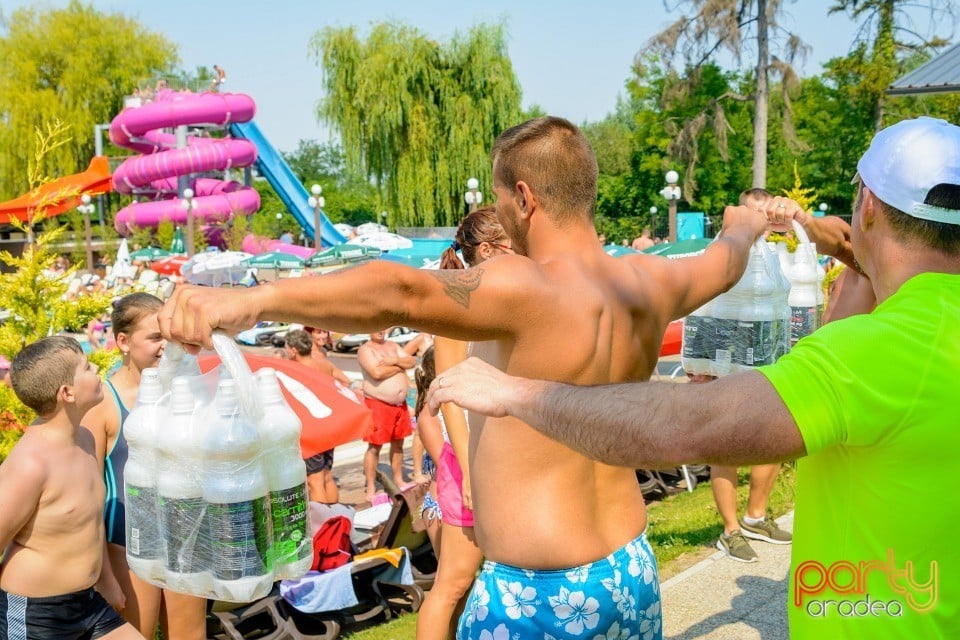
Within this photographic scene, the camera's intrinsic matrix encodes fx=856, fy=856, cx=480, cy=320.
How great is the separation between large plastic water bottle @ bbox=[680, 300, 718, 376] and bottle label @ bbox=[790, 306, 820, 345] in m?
0.86

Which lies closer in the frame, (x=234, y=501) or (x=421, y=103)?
(x=234, y=501)

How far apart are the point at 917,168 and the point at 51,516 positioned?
3.18 m

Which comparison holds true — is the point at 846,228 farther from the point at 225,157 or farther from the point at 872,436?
the point at 225,157

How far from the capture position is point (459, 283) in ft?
6.33

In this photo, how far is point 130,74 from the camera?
46625 mm

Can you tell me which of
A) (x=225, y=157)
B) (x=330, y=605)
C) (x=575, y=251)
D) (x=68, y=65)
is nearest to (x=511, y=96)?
(x=225, y=157)

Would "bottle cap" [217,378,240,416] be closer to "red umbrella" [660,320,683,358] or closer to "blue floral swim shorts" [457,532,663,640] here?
"blue floral swim shorts" [457,532,663,640]

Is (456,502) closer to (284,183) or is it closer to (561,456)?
(561,456)

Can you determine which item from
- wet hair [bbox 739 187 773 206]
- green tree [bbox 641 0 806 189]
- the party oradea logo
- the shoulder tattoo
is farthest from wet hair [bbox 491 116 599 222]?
green tree [bbox 641 0 806 189]

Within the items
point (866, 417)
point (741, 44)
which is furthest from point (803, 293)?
point (741, 44)

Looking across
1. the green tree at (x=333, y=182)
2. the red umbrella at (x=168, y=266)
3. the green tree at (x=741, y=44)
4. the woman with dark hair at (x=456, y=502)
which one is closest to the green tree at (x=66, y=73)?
the green tree at (x=333, y=182)

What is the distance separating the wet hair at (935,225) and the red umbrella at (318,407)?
4662 millimetres

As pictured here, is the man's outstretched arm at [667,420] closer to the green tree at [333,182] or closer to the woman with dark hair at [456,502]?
the woman with dark hair at [456,502]

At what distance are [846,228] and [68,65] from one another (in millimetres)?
50285
